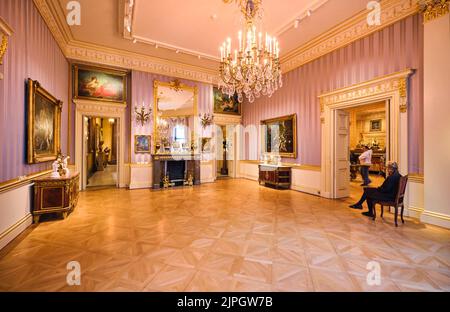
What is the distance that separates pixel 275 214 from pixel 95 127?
1124cm

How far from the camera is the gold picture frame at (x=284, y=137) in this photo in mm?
7086

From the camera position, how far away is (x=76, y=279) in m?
A: 2.14

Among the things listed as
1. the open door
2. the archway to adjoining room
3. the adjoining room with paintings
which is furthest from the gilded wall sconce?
the open door

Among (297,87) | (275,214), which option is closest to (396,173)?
(275,214)

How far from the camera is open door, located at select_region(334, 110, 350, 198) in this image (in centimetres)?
587

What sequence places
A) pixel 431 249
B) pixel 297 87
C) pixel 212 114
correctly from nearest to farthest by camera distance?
pixel 431 249 → pixel 297 87 → pixel 212 114

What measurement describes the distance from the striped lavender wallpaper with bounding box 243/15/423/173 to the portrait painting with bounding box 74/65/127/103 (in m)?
5.56

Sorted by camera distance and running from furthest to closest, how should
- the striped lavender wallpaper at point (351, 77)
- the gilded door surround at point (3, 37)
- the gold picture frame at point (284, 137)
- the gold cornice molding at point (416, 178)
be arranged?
the gold picture frame at point (284, 137)
the striped lavender wallpaper at point (351, 77)
the gold cornice molding at point (416, 178)
the gilded door surround at point (3, 37)

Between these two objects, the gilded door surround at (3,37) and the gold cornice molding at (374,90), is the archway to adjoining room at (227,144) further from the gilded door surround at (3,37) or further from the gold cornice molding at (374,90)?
the gilded door surround at (3,37)

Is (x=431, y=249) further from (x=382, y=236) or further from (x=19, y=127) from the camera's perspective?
(x=19, y=127)

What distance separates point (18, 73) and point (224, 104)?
704cm

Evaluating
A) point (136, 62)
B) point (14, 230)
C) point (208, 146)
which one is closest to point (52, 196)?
point (14, 230)

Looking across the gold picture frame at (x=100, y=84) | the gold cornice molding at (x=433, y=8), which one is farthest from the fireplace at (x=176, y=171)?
the gold cornice molding at (x=433, y=8)

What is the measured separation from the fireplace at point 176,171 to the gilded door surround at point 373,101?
5004 millimetres
